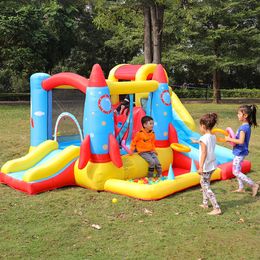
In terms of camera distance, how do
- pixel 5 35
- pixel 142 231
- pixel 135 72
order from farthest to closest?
pixel 5 35 < pixel 135 72 < pixel 142 231

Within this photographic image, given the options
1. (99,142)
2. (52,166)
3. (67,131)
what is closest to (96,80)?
(99,142)

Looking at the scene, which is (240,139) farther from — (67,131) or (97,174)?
(67,131)

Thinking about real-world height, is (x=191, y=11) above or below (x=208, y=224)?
above

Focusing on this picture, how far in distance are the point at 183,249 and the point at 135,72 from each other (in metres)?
5.23

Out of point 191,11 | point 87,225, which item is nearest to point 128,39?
point 191,11

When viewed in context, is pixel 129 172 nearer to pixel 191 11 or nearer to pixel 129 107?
pixel 129 107

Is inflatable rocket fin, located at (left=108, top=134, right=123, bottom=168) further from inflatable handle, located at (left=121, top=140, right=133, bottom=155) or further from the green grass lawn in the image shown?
inflatable handle, located at (left=121, top=140, right=133, bottom=155)

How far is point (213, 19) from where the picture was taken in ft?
88.1

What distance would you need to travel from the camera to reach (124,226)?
5086 mm

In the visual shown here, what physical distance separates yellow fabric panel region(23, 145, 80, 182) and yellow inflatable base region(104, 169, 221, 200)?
774 mm

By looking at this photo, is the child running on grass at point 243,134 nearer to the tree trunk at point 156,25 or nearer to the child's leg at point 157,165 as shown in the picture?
the child's leg at point 157,165

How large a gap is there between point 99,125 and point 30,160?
1.48 meters

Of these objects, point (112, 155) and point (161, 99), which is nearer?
point (112, 155)

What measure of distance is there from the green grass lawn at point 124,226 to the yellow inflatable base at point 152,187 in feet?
0.34
